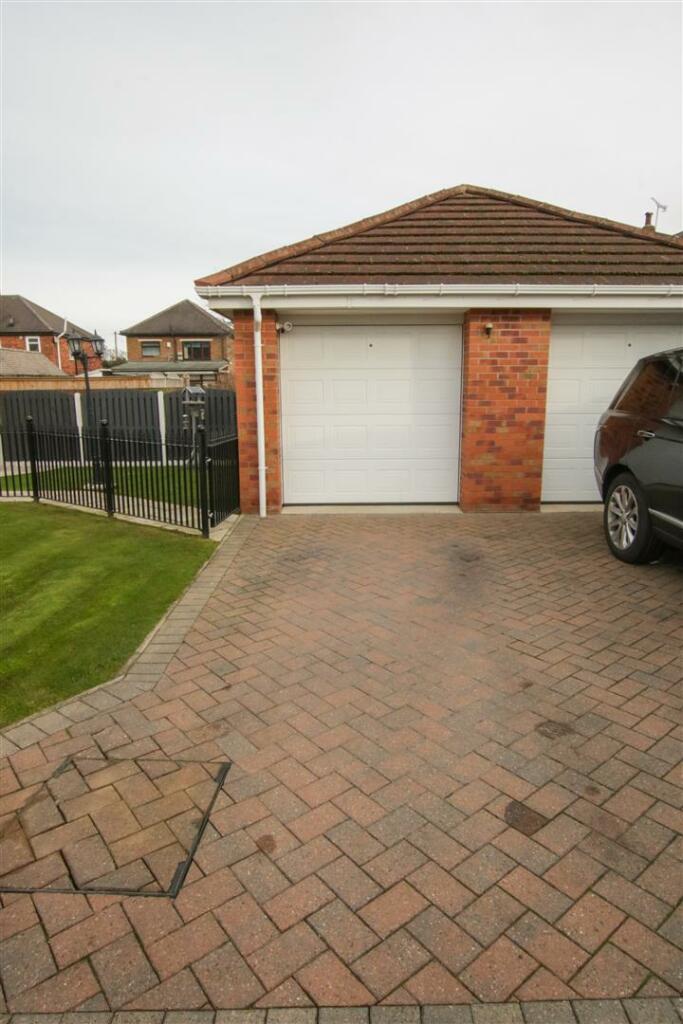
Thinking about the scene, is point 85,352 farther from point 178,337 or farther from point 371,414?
point 178,337

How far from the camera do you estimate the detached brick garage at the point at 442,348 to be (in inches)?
310

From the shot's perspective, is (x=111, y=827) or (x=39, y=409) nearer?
(x=111, y=827)

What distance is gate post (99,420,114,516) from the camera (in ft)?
26.6

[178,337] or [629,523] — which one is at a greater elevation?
[178,337]

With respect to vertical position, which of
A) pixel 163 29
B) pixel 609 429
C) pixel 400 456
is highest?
pixel 163 29

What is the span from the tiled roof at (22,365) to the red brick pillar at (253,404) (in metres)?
38.0

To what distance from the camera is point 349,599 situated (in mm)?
5180

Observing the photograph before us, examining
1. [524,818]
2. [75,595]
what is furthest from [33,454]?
[524,818]

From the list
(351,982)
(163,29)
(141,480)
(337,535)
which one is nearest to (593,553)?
(337,535)

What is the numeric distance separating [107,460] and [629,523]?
21.2ft

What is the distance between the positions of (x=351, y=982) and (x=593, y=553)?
211 inches

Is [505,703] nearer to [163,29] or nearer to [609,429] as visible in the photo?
[609,429]

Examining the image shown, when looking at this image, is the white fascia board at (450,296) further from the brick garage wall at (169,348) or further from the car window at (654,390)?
the brick garage wall at (169,348)

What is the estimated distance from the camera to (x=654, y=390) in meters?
5.64
